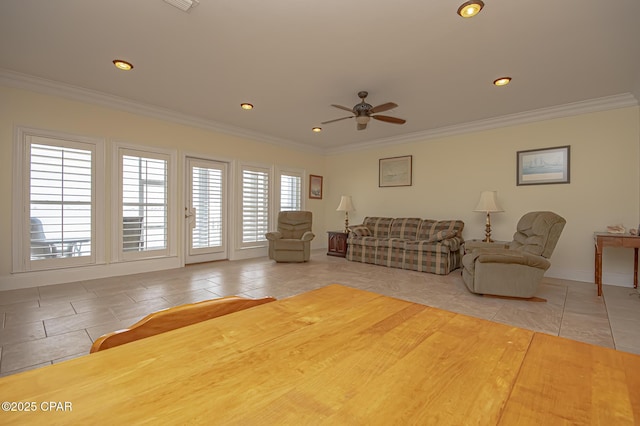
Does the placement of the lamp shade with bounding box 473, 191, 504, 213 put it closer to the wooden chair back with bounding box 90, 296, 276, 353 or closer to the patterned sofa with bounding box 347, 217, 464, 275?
the patterned sofa with bounding box 347, 217, 464, 275

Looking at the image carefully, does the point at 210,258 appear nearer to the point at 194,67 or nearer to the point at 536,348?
the point at 194,67

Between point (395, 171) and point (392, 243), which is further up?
point (395, 171)

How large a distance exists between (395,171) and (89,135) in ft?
17.3

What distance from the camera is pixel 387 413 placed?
451mm

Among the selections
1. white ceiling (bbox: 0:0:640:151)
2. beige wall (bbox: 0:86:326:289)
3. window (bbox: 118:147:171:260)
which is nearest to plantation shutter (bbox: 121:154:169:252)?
window (bbox: 118:147:171:260)

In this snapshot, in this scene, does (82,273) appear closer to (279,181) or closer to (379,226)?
(279,181)

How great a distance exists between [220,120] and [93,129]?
1.87 metres

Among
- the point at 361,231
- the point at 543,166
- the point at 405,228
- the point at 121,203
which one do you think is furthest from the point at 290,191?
the point at 543,166

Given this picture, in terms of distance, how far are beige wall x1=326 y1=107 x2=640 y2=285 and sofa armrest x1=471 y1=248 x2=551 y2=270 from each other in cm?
162

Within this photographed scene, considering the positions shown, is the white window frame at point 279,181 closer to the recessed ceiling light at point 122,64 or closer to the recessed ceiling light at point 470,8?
the recessed ceiling light at point 122,64

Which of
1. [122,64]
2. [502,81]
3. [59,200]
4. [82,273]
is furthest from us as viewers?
[82,273]

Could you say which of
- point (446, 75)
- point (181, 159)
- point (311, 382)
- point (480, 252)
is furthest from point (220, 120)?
point (311, 382)

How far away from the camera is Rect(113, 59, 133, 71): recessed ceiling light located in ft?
10.3

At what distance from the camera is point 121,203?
14.2 feet
